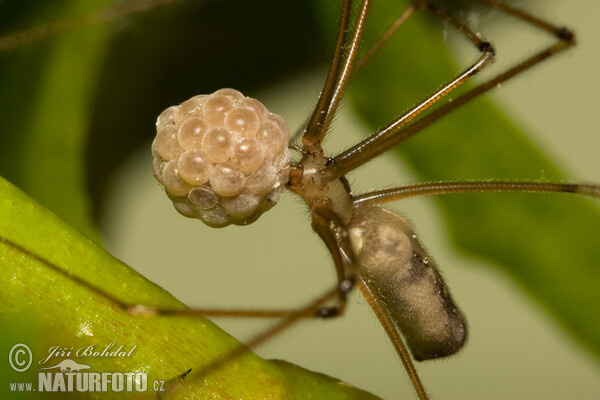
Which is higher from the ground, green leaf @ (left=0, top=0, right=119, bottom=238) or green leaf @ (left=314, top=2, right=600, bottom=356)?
green leaf @ (left=0, top=0, right=119, bottom=238)

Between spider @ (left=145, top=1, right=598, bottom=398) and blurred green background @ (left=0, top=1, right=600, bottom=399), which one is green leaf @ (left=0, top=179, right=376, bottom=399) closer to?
spider @ (left=145, top=1, right=598, bottom=398)

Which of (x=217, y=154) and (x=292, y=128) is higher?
(x=292, y=128)

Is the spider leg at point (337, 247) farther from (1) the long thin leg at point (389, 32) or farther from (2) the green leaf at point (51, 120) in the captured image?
(2) the green leaf at point (51, 120)

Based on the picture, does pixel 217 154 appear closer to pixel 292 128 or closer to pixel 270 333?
pixel 270 333

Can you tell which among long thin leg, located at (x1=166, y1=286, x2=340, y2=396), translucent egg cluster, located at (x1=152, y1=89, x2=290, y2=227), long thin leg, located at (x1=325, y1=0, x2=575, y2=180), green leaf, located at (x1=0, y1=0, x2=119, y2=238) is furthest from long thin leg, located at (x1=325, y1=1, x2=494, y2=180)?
green leaf, located at (x1=0, y1=0, x2=119, y2=238)

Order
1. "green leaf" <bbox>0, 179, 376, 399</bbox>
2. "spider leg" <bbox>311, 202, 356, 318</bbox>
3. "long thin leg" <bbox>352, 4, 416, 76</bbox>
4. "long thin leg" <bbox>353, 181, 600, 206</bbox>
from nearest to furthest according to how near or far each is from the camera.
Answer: "green leaf" <bbox>0, 179, 376, 399</bbox>, "spider leg" <bbox>311, 202, 356, 318</bbox>, "long thin leg" <bbox>353, 181, 600, 206</bbox>, "long thin leg" <bbox>352, 4, 416, 76</bbox>

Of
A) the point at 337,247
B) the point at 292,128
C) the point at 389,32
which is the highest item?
the point at 292,128

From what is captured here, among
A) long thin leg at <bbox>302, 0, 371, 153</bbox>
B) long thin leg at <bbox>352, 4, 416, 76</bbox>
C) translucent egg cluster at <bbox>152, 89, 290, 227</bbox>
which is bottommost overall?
translucent egg cluster at <bbox>152, 89, 290, 227</bbox>

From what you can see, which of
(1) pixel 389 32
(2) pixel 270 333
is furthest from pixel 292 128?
(2) pixel 270 333
